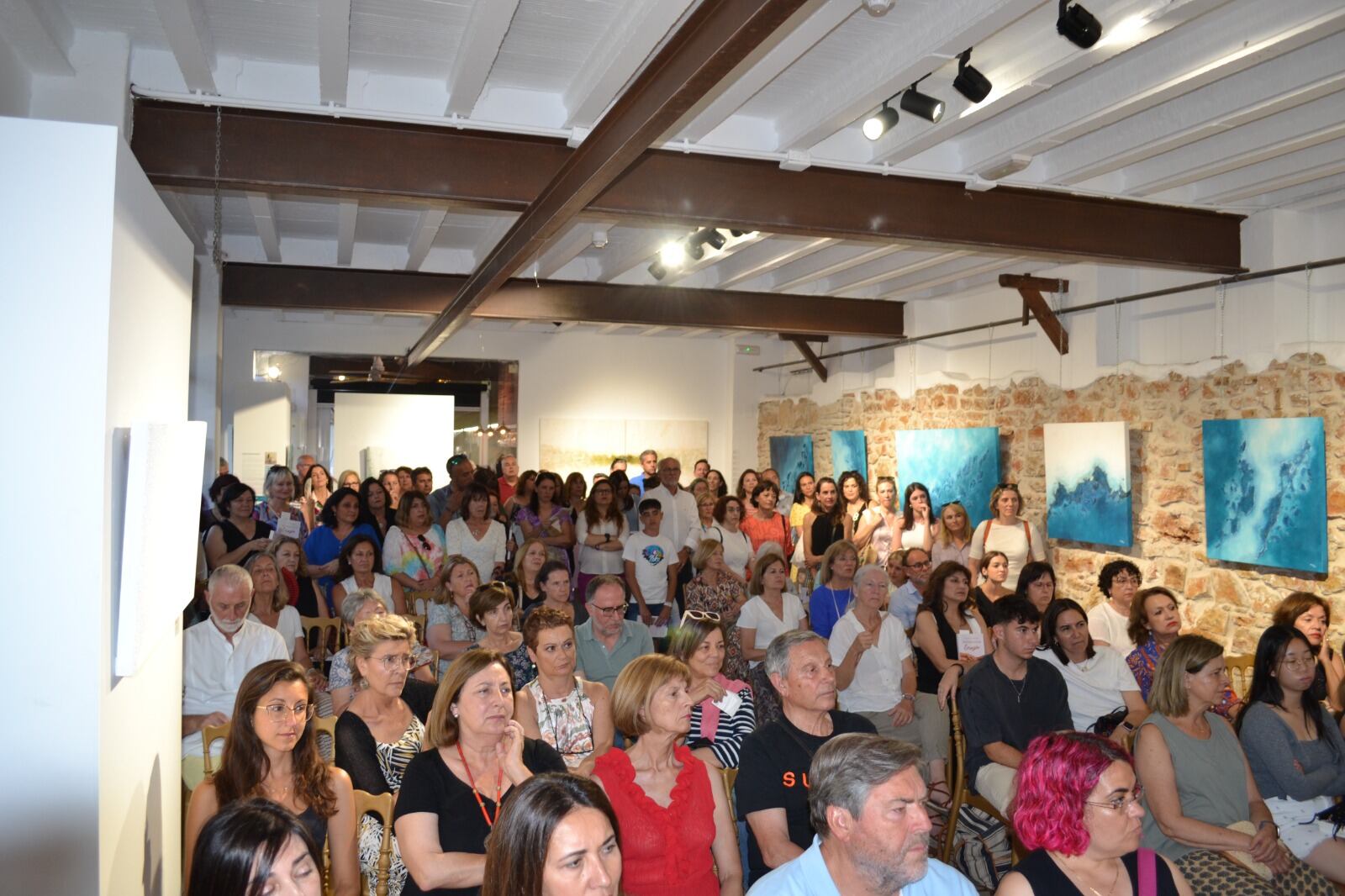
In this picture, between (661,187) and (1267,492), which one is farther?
(1267,492)

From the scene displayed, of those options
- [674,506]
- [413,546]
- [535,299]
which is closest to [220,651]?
[413,546]

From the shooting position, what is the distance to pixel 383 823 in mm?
3158

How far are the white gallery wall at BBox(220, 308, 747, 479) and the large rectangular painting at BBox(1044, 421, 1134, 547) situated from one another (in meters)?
5.88

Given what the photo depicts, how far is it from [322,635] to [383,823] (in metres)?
2.67

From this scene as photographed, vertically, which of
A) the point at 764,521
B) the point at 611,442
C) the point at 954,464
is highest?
the point at 611,442

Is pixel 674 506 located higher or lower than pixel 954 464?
lower

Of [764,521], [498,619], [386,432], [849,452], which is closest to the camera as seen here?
[498,619]

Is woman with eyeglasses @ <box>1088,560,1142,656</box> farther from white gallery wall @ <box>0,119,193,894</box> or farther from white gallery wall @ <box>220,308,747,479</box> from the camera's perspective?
white gallery wall @ <box>220,308,747,479</box>

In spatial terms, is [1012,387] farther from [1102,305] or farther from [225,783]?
A: [225,783]

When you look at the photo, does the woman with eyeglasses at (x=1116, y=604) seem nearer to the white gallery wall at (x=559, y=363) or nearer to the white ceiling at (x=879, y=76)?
the white ceiling at (x=879, y=76)

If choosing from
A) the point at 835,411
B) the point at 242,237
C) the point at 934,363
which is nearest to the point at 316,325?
the point at 242,237

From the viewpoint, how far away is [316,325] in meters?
12.0

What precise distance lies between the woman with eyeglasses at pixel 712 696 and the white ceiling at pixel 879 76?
2050 millimetres

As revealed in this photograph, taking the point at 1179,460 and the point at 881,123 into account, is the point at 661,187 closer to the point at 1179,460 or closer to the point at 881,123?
the point at 881,123
